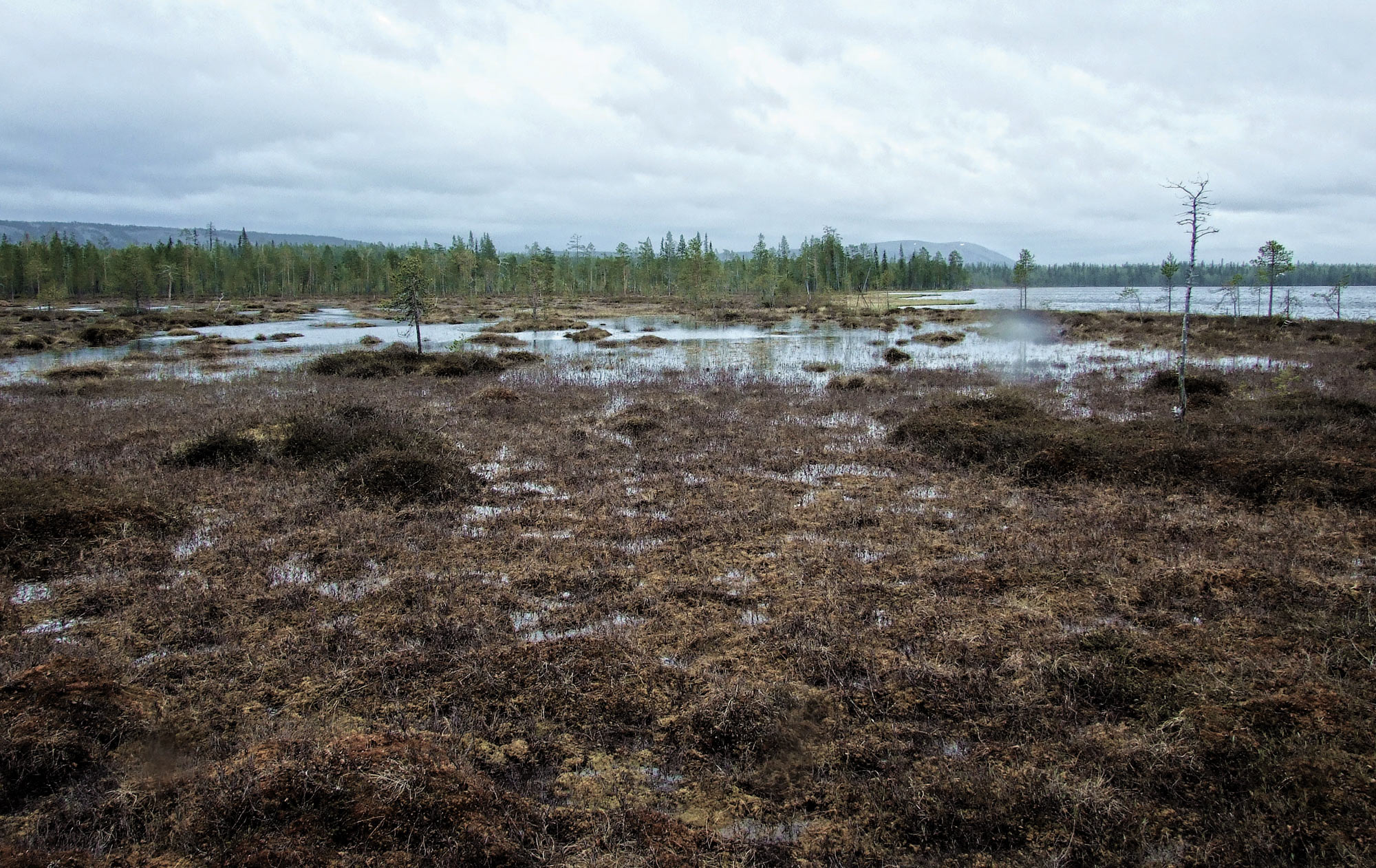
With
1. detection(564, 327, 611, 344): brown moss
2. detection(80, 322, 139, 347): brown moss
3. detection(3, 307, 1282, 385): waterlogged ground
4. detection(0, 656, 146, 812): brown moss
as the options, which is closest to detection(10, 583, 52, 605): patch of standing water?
detection(0, 656, 146, 812): brown moss

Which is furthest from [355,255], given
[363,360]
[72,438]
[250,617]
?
[250,617]

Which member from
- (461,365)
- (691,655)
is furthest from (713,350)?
(691,655)

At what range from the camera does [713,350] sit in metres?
39.2

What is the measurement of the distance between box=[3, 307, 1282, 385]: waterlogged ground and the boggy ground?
15.4 m

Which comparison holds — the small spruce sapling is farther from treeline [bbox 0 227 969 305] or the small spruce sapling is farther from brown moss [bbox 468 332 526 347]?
treeline [bbox 0 227 969 305]

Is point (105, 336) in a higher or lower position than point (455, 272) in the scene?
lower

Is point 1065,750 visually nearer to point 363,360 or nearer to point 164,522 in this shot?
point 164,522

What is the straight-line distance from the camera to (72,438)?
15445 millimetres

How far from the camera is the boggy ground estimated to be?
13.8ft

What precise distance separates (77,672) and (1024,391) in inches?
929

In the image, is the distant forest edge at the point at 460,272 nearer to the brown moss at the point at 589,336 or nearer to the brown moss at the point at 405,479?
the brown moss at the point at 589,336

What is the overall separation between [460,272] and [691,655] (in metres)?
139

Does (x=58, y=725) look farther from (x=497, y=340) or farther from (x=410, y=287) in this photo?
(x=497, y=340)

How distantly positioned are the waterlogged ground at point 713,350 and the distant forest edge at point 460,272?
3344 centimetres
